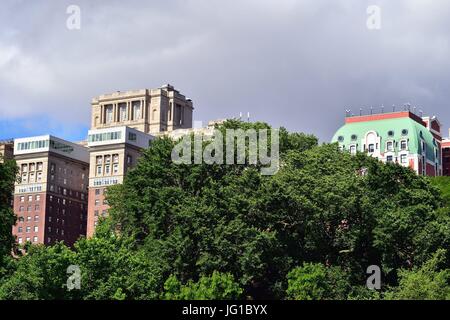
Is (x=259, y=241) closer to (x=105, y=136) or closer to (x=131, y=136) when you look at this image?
(x=131, y=136)

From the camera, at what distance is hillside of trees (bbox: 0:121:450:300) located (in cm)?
6322

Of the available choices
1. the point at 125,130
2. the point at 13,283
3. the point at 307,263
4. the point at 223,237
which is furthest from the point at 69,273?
the point at 125,130

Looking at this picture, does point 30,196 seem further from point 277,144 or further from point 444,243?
point 444,243

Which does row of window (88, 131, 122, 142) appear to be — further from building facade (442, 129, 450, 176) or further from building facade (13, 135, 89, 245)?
building facade (442, 129, 450, 176)

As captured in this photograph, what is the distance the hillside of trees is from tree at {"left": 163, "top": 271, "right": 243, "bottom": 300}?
92mm

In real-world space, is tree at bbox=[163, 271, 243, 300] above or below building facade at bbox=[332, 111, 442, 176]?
below

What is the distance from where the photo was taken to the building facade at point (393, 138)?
169m

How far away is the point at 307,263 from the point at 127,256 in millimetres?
11545

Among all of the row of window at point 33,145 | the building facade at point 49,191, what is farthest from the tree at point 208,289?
the row of window at point 33,145

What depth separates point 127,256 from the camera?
218ft

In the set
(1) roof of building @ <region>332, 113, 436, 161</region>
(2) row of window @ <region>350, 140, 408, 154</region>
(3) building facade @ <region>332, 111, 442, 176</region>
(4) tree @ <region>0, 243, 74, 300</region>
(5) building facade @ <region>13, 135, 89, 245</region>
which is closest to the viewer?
(4) tree @ <region>0, 243, 74, 300</region>

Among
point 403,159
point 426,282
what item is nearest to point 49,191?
point 403,159

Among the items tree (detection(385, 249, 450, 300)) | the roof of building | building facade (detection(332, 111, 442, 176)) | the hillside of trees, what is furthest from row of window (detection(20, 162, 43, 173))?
tree (detection(385, 249, 450, 300))

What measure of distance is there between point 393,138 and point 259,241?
107m
